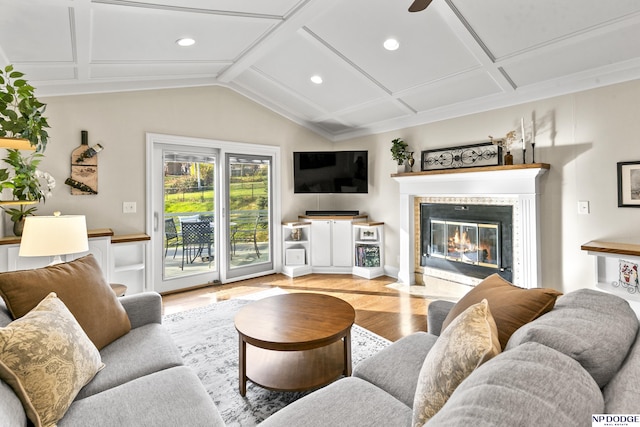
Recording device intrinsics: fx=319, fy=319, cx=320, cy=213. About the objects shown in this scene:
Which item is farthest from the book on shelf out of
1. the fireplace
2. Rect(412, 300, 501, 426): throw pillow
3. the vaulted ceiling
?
Rect(412, 300, 501, 426): throw pillow

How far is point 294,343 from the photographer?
Answer: 1778 millimetres

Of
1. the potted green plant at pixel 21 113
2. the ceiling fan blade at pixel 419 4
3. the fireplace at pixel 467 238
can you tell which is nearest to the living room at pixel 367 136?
the fireplace at pixel 467 238

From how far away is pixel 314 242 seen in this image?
507cm

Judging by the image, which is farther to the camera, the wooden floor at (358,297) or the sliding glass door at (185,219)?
the sliding glass door at (185,219)

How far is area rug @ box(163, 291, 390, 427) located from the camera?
184cm

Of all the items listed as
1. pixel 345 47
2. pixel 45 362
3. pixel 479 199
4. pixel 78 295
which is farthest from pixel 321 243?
pixel 45 362

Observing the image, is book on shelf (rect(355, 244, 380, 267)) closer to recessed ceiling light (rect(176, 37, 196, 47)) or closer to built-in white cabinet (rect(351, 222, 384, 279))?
built-in white cabinet (rect(351, 222, 384, 279))

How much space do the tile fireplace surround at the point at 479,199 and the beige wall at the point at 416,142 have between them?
15 centimetres

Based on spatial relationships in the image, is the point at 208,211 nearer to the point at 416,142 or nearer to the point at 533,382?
the point at 416,142

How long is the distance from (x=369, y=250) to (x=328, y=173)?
1.37 meters

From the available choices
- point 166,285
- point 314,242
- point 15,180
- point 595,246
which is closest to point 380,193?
point 314,242

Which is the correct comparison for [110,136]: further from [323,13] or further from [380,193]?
[380,193]

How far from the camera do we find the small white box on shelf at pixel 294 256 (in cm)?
506

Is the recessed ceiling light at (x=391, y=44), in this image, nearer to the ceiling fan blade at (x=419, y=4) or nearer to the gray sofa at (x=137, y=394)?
the ceiling fan blade at (x=419, y=4)
